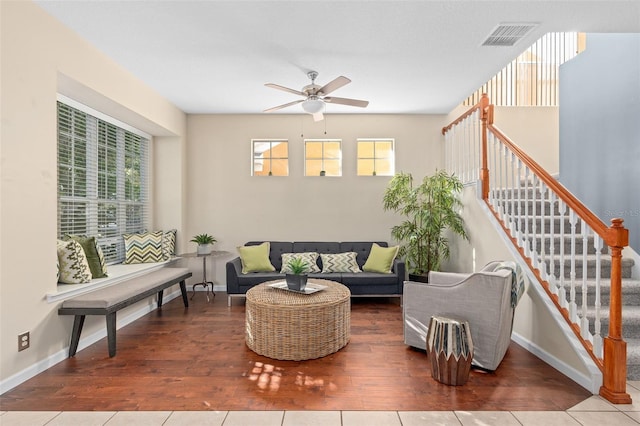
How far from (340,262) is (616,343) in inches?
126

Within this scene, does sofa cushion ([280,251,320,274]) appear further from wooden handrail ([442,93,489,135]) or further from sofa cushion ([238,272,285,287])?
wooden handrail ([442,93,489,135])

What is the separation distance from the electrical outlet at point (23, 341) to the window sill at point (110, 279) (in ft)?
0.98

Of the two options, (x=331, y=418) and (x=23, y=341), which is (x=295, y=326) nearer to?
(x=331, y=418)

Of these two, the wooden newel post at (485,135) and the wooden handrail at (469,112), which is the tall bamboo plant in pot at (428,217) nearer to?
the wooden newel post at (485,135)

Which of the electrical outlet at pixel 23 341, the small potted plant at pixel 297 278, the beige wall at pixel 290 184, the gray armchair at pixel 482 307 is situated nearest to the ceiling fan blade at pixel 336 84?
the small potted plant at pixel 297 278

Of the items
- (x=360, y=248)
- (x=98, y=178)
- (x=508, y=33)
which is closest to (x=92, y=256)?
(x=98, y=178)

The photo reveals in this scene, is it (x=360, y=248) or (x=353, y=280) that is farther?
(x=360, y=248)

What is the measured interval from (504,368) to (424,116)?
13.4ft

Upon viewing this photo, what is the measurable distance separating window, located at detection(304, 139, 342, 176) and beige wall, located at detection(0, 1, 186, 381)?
10.3ft

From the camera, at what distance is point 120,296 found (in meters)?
3.10

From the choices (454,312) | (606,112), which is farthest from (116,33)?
(606,112)

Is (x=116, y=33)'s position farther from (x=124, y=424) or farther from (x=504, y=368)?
(x=504, y=368)

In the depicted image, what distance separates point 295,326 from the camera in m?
2.98

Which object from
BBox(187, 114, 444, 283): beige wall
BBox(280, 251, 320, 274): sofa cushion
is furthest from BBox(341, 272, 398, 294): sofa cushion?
BBox(187, 114, 444, 283): beige wall
